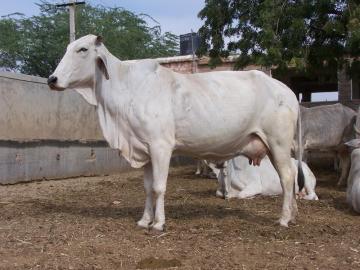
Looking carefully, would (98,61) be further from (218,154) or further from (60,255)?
(60,255)

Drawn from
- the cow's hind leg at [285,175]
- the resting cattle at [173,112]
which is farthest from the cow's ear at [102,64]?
the cow's hind leg at [285,175]

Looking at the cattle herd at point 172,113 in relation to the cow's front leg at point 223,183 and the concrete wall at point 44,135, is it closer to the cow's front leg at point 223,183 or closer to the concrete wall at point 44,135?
the cow's front leg at point 223,183

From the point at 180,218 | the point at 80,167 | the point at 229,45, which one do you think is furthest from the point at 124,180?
the point at 180,218

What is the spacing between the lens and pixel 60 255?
4.82m

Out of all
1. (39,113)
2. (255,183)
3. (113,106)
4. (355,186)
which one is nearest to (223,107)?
(113,106)

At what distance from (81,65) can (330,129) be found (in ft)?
24.1

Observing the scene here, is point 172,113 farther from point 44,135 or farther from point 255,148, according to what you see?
point 44,135

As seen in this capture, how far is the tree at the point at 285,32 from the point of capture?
10.4m

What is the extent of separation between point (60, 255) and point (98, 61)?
2.28m

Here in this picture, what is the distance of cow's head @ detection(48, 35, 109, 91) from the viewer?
5945 mm

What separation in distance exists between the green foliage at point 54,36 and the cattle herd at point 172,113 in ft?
57.5

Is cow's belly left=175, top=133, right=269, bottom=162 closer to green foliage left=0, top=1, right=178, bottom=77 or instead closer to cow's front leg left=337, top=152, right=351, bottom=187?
cow's front leg left=337, top=152, right=351, bottom=187

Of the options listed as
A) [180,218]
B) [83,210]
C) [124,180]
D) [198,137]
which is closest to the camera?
[198,137]

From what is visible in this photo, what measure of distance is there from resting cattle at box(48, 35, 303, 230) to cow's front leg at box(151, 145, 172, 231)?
0.01 m
